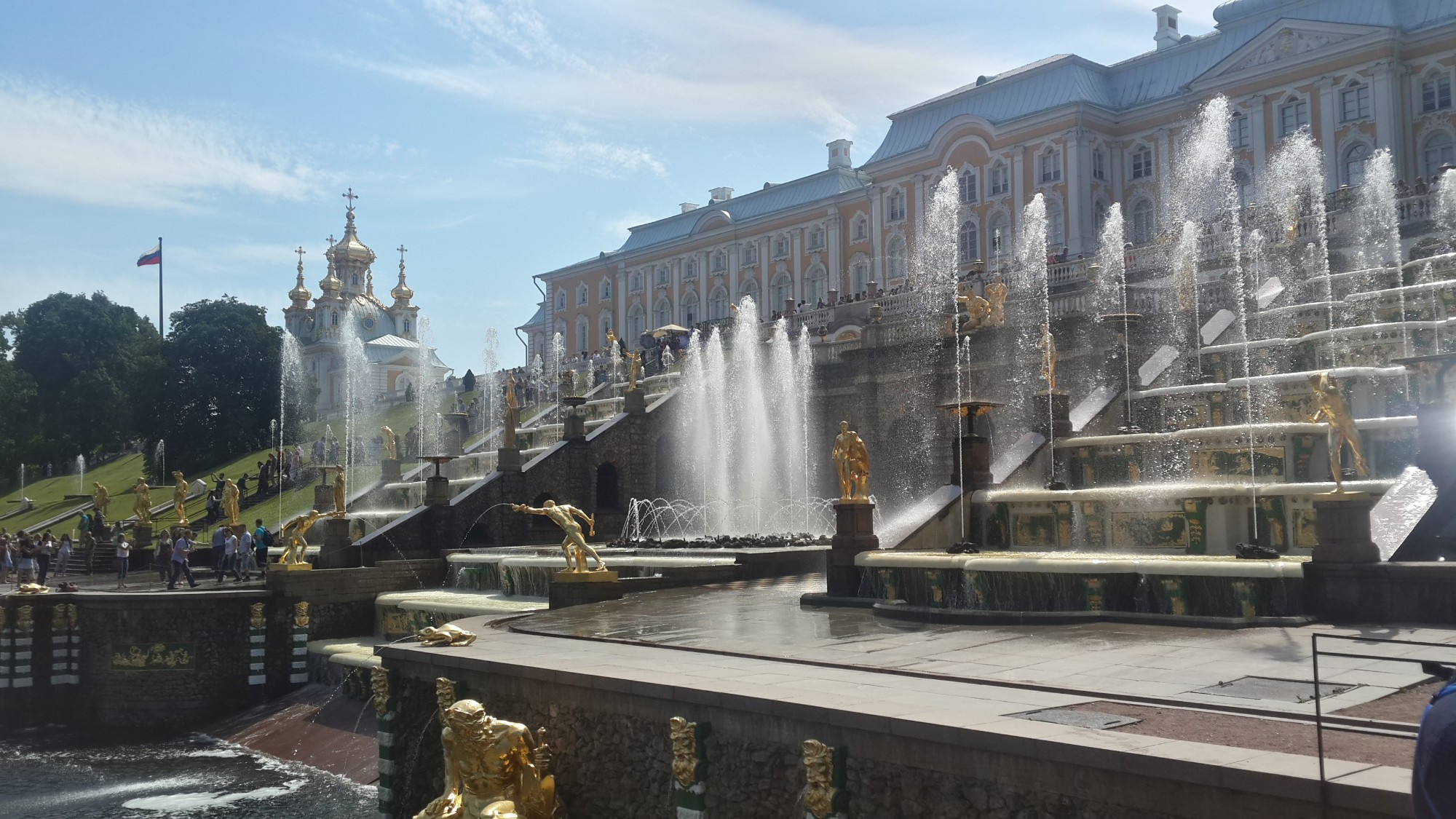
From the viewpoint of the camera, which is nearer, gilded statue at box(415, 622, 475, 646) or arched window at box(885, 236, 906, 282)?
gilded statue at box(415, 622, 475, 646)

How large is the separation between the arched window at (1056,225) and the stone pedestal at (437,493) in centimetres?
2902

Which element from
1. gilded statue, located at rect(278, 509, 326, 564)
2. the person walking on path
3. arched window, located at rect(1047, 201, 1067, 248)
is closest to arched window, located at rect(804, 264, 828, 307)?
arched window, located at rect(1047, 201, 1067, 248)

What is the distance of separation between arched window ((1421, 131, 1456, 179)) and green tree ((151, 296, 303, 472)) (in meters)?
52.5

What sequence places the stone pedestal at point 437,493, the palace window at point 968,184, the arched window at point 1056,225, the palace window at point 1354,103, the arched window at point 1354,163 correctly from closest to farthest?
the stone pedestal at point 437,493 → the arched window at point 1354,163 → the palace window at point 1354,103 → the arched window at point 1056,225 → the palace window at point 968,184

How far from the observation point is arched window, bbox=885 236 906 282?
53.8 m

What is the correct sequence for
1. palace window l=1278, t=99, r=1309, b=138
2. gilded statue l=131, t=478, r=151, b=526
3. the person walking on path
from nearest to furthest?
the person walking on path < gilded statue l=131, t=478, r=151, b=526 < palace window l=1278, t=99, r=1309, b=138

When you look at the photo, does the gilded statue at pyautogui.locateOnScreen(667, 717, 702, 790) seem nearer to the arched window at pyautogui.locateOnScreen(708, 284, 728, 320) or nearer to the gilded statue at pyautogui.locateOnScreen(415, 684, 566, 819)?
the gilded statue at pyautogui.locateOnScreen(415, 684, 566, 819)

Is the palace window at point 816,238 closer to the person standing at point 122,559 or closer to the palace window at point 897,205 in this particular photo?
the palace window at point 897,205

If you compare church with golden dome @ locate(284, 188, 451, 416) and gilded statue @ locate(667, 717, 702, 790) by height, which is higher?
church with golden dome @ locate(284, 188, 451, 416)

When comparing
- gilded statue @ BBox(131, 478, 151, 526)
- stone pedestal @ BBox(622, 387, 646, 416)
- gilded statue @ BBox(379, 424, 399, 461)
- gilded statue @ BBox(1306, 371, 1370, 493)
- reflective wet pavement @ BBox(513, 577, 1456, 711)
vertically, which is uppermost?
stone pedestal @ BBox(622, 387, 646, 416)

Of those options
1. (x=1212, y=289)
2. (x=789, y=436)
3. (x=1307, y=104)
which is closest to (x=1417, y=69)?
(x=1307, y=104)

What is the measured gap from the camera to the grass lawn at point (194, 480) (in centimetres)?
4312

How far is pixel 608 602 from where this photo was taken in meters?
15.5

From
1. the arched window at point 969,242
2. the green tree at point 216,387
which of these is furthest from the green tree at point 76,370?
the arched window at point 969,242
